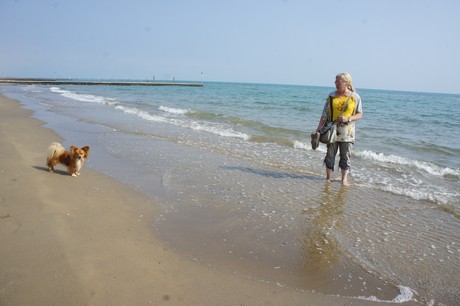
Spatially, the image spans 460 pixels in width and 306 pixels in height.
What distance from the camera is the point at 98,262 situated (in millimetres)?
2924

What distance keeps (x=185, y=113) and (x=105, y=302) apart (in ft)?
53.3

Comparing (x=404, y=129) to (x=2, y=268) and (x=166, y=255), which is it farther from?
(x=2, y=268)

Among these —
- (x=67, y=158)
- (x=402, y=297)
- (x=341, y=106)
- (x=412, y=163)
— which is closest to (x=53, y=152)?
(x=67, y=158)

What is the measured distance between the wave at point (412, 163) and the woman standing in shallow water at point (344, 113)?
282cm

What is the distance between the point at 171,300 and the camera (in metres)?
2.50

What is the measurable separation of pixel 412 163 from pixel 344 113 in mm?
3622

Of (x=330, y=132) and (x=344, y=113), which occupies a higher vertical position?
(x=344, y=113)

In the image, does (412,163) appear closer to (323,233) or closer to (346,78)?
(346,78)

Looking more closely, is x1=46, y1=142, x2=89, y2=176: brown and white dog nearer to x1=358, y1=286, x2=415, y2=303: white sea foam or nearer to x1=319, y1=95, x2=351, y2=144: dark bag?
x1=319, y1=95, x2=351, y2=144: dark bag

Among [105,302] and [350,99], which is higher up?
[350,99]

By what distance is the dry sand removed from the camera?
252 centimetres

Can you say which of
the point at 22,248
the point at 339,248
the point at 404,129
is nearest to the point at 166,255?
the point at 22,248

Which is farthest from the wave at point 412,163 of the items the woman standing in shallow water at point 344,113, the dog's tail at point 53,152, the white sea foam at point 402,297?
the dog's tail at point 53,152

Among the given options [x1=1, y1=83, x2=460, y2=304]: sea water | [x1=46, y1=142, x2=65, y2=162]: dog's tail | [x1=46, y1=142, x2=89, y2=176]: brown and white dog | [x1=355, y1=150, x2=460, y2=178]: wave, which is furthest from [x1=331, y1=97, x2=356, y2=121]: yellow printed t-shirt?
[x1=46, y1=142, x2=65, y2=162]: dog's tail
